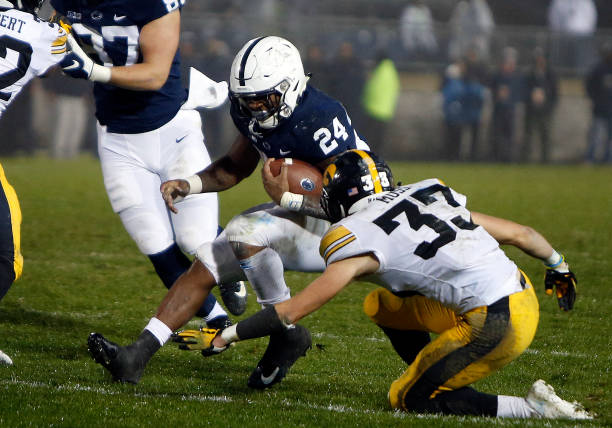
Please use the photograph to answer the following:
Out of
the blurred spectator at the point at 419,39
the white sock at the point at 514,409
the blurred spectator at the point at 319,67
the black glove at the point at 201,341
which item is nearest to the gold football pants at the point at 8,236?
the black glove at the point at 201,341

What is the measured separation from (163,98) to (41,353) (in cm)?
132

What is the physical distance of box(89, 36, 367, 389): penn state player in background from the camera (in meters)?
3.65

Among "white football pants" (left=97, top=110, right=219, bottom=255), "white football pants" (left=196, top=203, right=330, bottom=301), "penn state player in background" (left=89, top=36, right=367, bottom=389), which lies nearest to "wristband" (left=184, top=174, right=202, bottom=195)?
"penn state player in background" (left=89, top=36, right=367, bottom=389)

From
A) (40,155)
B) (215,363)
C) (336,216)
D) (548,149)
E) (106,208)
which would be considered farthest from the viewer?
(548,149)

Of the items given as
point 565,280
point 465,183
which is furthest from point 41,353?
point 465,183

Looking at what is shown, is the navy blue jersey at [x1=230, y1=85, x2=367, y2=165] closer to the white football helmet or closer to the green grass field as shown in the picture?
the white football helmet

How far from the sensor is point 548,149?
1562 cm

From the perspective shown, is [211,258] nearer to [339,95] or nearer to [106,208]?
[106,208]

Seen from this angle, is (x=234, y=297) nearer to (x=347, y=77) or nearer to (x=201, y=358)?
(x=201, y=358)

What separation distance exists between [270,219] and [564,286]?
1.16m

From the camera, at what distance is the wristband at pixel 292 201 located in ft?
11.8

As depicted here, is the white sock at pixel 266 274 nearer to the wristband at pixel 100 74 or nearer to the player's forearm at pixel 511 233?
the player's forearm at pixel 511 233

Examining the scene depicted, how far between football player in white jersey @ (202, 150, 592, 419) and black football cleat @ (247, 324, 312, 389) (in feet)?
1.51

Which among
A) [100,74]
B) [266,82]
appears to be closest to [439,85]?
[100,74]
